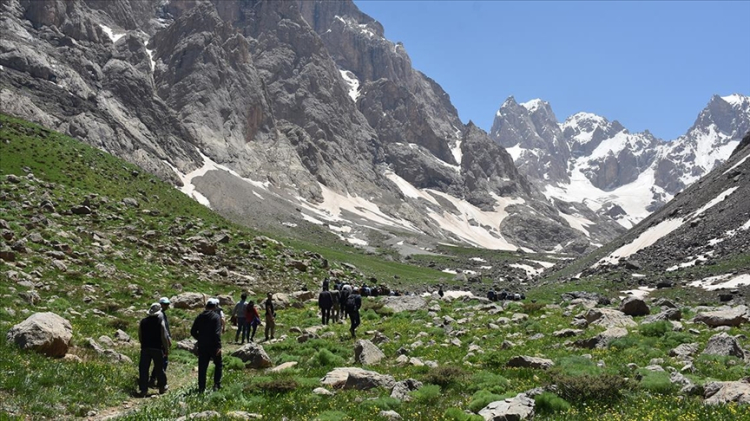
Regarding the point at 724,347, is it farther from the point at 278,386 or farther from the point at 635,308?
the point at 278,386

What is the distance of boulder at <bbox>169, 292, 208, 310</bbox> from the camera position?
31.2 metres

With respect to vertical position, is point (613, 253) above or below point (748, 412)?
above

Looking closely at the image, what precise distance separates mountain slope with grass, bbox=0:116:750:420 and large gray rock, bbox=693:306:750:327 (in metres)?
0.08

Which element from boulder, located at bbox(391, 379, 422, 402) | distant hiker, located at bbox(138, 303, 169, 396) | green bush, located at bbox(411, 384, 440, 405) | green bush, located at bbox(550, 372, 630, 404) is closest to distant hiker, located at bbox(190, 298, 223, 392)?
distant hiker, located at bbox(138, 303, 169, 396)

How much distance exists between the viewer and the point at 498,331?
79.4 ft

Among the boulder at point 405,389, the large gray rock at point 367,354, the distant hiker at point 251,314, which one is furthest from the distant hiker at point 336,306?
the boulder at point 405,389

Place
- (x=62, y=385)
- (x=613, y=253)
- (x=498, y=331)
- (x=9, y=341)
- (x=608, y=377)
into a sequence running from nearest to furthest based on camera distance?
(x=608, y=377), (x=62, y=385), (x=9, y=341), (x=498, y=331), (x=613, y=253)

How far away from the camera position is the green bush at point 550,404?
11.0m

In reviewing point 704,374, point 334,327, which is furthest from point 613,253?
point 704,374

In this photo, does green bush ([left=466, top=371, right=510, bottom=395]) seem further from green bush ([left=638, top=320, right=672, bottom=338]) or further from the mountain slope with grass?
green bush ([left=638, top=320, right=672, bottom=338])

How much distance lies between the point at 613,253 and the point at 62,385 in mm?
92031

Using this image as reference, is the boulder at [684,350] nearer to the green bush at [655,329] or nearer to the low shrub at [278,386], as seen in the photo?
the green bush at [655,329]

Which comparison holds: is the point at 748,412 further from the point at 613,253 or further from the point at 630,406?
the point at 613,253

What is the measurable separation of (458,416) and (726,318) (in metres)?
18.1
